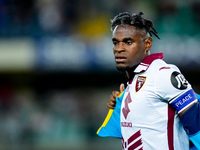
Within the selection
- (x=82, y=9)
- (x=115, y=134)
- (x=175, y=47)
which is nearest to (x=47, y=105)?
(x=82, y=9)

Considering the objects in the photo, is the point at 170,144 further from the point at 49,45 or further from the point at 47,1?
the point at 47,1

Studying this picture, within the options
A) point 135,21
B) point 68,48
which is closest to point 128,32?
point 135,21

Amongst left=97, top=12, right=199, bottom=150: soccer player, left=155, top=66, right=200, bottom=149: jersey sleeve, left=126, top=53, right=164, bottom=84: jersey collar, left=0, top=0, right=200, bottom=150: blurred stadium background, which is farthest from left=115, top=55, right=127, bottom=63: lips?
left=0, top=0, right=200, bottom=150: blurred stadium background

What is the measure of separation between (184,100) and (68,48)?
965 centimetres

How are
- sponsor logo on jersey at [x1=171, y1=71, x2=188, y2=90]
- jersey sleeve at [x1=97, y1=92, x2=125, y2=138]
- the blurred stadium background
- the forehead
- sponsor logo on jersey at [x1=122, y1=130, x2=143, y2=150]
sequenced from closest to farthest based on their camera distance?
1. sponsor logo on jersey at [x1=171, y1=71, x2=188, y2=90]
2. sponsor logo on jersey at [x1=122, y1=130, x2=143, y2=150]
3. the forehead
4. jersey sleeve at [x1=97, y1=92, x2=125, y2=138]
5. the blurred stadium background

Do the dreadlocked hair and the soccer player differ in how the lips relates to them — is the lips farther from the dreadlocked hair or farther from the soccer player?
the dreadlocked hair

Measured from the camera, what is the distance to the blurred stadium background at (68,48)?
41.5 feet

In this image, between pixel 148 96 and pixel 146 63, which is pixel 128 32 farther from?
pixel 148 96

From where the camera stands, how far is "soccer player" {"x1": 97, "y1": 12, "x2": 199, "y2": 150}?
3.29 metres

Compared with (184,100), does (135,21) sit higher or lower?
higher

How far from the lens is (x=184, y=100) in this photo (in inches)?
129

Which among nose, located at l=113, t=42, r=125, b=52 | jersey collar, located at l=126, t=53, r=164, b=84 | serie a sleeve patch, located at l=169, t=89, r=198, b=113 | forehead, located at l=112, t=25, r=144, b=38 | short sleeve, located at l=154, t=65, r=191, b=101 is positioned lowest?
serie a sleeve patch, located at l=169, t=89, r=198, b=113

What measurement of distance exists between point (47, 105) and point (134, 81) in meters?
10.5

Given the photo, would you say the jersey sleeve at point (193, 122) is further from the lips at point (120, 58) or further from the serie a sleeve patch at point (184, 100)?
the lips at point (120, 58)
